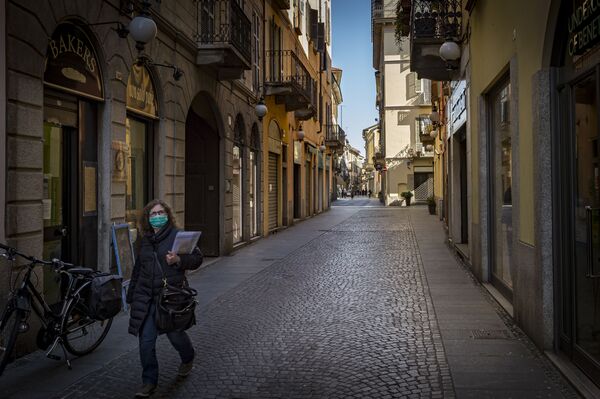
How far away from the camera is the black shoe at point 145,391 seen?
→ 15.1 feet

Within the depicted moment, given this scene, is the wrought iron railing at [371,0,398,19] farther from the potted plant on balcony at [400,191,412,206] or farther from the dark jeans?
the dark jeans

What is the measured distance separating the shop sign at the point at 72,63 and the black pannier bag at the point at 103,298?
2584 mm

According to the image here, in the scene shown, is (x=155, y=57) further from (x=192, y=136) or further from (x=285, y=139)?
(x=285, y=139)

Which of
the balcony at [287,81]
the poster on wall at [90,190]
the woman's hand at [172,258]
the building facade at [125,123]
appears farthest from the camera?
the balcony at [287,81]

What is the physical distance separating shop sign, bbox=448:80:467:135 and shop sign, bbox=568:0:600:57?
679 centimetres

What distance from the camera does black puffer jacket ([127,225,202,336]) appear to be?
4.73m

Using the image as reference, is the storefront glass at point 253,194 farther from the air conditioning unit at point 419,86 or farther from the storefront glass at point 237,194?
the air conditioning unit at point 419,86

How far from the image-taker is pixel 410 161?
145 ft

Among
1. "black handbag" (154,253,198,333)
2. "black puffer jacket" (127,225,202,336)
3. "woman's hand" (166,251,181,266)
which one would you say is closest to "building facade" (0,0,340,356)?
"black puffer jacket" (127,225,202,336)

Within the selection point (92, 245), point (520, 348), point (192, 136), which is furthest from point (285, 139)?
point (520, 348)

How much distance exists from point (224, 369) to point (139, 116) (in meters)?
5.30

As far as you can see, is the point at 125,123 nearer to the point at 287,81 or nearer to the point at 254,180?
the point at 254,180

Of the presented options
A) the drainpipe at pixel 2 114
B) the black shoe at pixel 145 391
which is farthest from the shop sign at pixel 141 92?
the black shoe at pixel 145 391

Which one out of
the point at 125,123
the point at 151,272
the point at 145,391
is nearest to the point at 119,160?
the point at 125,123
